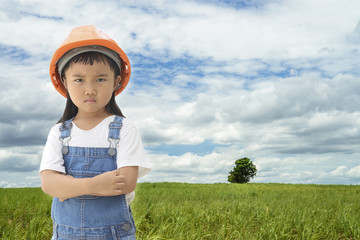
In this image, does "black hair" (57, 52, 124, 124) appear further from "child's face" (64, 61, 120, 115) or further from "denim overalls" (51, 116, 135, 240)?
"denim overalls" (51, 116, 135, 240)

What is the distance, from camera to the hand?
2188 mm

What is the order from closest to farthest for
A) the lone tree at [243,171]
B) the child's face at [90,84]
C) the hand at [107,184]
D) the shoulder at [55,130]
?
1. the hand at [107,184]
2. the child's face at [90,84]
3. the shoulder at [55,130]
4. the lone tree at [243,171]

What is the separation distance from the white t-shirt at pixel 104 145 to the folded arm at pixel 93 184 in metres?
0.06

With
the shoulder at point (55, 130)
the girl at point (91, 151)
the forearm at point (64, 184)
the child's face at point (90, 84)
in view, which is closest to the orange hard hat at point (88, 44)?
the girl at point (91, 151)

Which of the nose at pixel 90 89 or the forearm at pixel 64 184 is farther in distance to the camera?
the nose at pixel 90 89

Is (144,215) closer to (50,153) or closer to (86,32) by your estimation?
(50,153)

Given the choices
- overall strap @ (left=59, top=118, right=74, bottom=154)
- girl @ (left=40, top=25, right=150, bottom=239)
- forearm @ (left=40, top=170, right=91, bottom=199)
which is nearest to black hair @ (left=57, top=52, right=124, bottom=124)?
girl @ (left=40, top=25, right=150, bottom=239)

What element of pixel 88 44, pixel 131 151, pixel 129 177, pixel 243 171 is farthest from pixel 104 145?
pixel 243 171

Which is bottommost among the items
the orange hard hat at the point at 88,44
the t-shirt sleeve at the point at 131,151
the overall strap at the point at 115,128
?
the t-shirt sleeve at the point at 131,151

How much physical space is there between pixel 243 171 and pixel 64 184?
106 feet

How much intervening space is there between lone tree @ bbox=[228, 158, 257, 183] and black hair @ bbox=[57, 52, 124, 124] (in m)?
31.4

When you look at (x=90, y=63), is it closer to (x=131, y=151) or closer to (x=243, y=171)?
(x=131, y=151)

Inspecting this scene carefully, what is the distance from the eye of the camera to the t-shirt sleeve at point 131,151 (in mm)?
2340

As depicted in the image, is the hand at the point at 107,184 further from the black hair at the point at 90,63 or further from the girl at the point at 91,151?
the black hair at the point at 90,63
